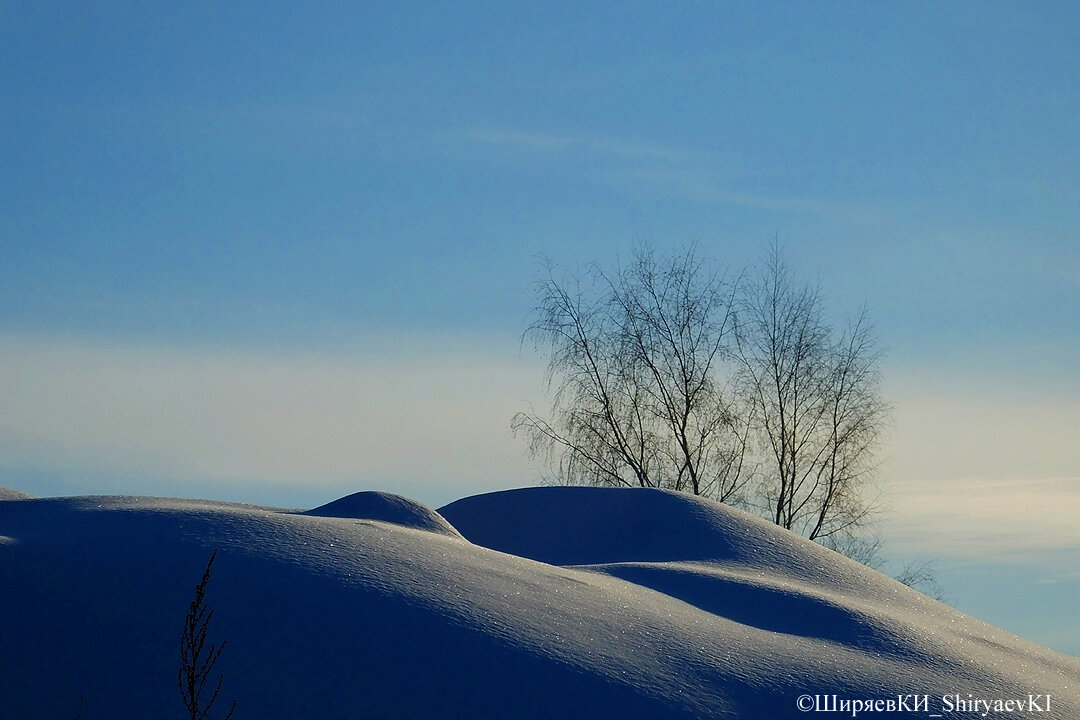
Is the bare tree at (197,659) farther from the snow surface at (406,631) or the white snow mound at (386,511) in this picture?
Result: the white snow mound at (386,511)

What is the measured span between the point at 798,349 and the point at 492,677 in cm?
1522

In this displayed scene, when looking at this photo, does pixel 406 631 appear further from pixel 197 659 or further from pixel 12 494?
pixel 12 494

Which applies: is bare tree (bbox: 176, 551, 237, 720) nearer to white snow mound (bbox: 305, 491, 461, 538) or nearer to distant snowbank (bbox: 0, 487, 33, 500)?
white snow mound (bbox: 305, 491, 461, 538)

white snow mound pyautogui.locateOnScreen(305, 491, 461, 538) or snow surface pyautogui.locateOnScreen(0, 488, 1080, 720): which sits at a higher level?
white snow mound pyautogui.locateOnScreen(305, 491, 461, 538)

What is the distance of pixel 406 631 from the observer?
26.3 feet

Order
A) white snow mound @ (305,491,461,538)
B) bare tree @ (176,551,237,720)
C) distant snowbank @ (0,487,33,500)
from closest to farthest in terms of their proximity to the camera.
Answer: bare tree @ (176,551,237,720), white snow mound @ (305,491,461,538), distant snowbank @ (0,487,33,500)

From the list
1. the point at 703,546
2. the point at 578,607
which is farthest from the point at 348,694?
the point at 703,546

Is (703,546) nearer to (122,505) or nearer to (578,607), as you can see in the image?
(578,607)

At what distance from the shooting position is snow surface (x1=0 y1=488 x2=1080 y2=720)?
766 cm

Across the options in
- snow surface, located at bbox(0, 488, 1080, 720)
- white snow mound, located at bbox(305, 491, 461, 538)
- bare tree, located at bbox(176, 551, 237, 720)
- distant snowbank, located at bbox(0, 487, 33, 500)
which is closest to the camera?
bare tree, located at bbox(176, 551, 237, 720)

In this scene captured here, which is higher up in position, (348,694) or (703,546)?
(703,546)

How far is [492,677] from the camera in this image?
25.2 ft

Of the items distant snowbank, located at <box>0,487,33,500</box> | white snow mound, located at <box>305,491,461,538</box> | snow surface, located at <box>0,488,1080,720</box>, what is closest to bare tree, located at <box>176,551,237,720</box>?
snow surface, located at <box>0,488,1080,720</box>

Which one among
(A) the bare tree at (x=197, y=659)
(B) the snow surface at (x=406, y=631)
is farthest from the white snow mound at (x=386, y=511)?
(A) the bare tree at (x=197, y=659)
